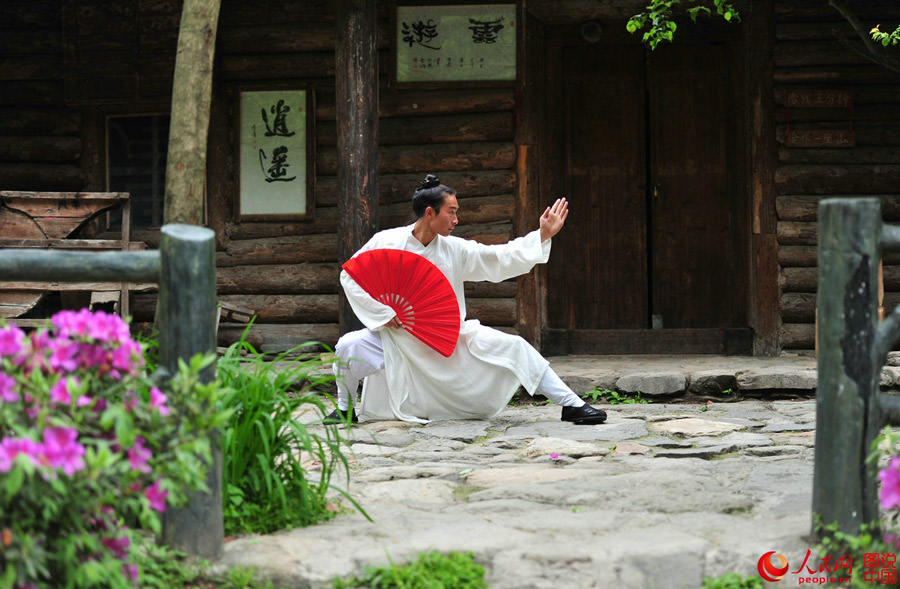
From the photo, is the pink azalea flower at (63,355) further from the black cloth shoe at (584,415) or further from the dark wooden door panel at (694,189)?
the dark wooden door panel at (694,189)

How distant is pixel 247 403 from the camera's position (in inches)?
113

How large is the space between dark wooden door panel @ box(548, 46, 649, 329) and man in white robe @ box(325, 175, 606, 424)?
285cm

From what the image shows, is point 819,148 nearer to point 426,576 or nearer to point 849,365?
point 849,365

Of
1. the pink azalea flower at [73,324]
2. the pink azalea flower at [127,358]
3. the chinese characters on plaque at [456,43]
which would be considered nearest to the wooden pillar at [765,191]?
the chinese characters on plaque at [456,43]

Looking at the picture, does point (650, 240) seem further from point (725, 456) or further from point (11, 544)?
point (11, 544)

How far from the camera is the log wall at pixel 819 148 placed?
7602 mm

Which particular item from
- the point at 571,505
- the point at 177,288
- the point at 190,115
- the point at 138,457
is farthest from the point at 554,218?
the point at 138,457

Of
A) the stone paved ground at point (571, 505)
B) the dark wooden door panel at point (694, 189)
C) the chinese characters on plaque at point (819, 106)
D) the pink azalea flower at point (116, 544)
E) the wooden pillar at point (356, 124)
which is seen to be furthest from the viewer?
the dark wooden door panel at point (694, 189)

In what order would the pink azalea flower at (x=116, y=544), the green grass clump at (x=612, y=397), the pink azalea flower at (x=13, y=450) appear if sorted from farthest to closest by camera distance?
the green grass clump at (x=612, y=397) → the pink azalea flower at (x=116, y=544) → the pink azalea flower at (x=13, y=450)

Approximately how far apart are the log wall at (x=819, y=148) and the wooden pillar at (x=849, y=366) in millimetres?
5305

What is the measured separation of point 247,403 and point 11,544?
1016 mm

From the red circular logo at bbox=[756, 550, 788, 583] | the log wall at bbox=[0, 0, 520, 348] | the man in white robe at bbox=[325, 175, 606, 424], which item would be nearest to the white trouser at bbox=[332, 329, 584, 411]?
the man in white robe at bbox=[325, 175, 606, 424]

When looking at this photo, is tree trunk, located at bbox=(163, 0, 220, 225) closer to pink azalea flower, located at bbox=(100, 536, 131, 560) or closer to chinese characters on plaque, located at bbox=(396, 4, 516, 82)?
chinese characters on plaque, located at bbox=(396, 4, 516, 82)

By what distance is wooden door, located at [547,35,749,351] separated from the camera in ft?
26.7
